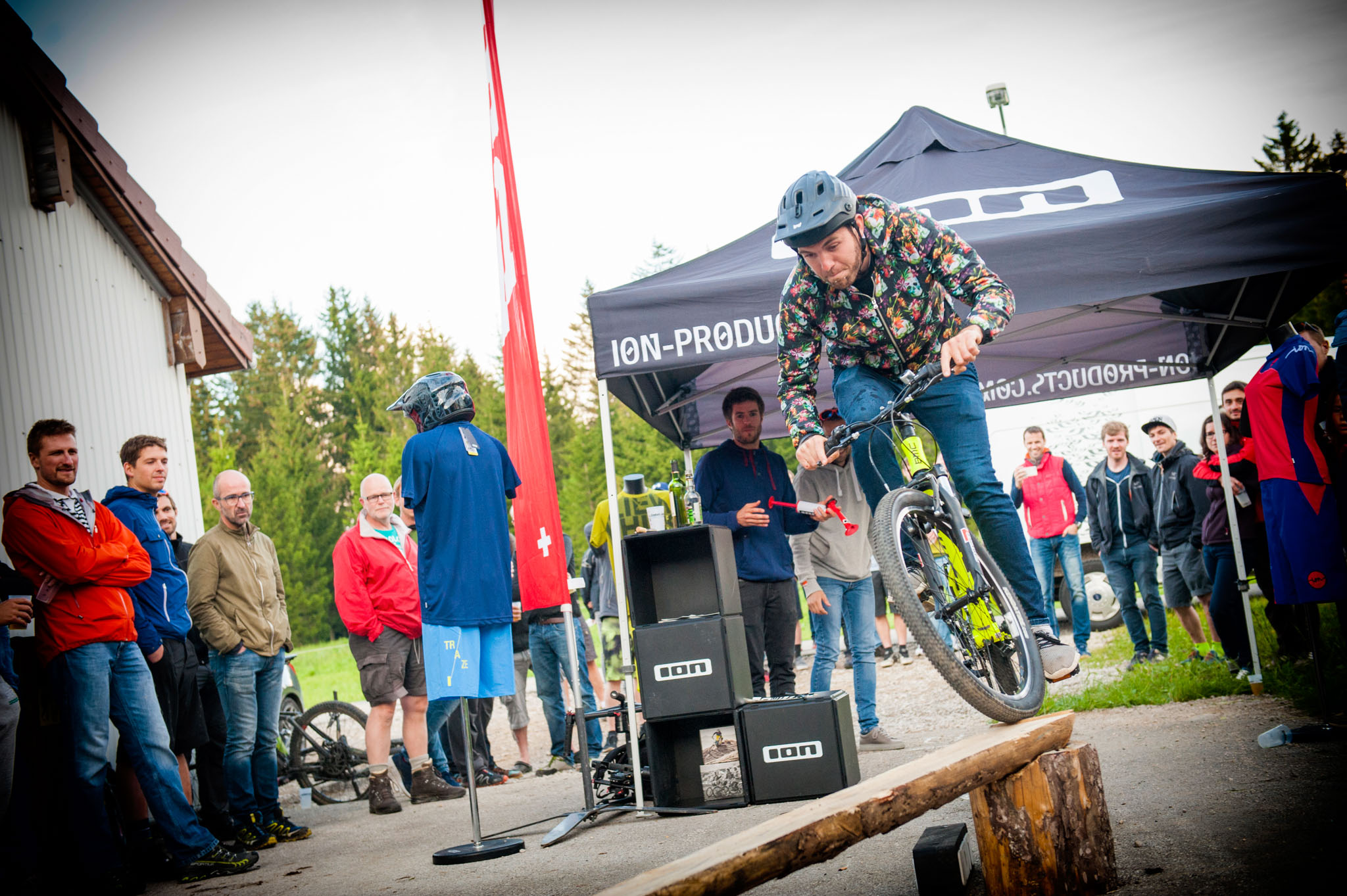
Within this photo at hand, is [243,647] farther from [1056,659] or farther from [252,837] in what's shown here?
[1056,659]

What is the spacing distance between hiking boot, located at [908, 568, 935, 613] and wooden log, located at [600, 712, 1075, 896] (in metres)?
0.46

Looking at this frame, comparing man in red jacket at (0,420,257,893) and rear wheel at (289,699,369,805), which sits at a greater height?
man in red jacket at (0,420,257,893)

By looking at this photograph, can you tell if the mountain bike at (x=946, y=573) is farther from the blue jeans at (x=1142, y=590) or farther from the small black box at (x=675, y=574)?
the blue jeans at (x=1142, y=590)

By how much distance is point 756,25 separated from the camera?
275 inches

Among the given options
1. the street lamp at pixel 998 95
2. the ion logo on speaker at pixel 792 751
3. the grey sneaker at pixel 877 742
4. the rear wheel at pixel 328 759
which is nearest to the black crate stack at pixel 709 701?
the ion logo on speaker at pixel 792 751

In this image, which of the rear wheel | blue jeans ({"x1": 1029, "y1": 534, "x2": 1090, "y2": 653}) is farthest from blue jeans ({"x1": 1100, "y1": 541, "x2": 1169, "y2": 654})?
the rear wheel

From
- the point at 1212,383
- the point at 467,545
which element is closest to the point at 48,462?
the point at 467,545

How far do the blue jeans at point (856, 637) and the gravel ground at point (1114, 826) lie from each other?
0.42 meters

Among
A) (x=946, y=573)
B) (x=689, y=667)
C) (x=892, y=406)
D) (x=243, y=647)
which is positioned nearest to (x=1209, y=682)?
(x=689, y=667)

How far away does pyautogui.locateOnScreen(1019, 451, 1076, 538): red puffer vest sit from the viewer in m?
8.82

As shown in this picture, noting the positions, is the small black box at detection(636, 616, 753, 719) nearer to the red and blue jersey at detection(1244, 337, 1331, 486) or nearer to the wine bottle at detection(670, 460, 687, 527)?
the wine bottle at detection(670, 460, 687, 527)

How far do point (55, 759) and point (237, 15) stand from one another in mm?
5691

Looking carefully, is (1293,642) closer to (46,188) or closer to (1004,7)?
(1004,7)

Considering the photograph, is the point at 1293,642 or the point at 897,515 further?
the point at 1293,642
